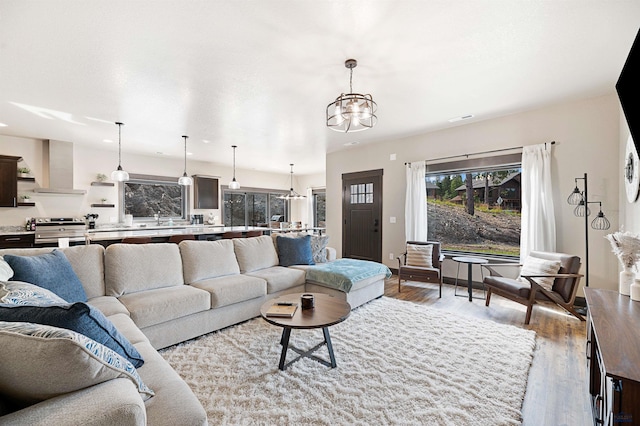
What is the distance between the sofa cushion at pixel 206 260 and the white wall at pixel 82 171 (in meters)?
4.46

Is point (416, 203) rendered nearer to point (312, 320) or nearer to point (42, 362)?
point (312, 320)

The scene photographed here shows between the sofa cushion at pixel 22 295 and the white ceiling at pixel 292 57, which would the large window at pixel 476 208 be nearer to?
the white ceiling at pixel 292 57

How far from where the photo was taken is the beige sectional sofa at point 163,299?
0.88 meters

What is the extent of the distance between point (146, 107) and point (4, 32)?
1.62 m

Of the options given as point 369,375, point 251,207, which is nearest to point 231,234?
point 369,375

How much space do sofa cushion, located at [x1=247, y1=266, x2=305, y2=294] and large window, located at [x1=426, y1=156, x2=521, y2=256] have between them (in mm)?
2978

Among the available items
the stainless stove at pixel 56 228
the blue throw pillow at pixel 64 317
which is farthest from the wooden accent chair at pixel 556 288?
the stainless stove at pixel 56 228

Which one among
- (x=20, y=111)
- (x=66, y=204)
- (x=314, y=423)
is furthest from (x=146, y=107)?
(x=314, y=423)

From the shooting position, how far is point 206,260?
3291 mm

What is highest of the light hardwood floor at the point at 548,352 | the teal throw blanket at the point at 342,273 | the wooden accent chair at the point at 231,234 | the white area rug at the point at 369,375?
the wooden accent chair at the point at 231,234

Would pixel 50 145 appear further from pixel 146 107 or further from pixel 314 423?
pixel 314 423

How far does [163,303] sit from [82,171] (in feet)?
18.0

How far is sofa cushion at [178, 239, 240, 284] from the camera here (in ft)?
10.4

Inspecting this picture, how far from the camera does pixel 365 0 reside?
195 cm
